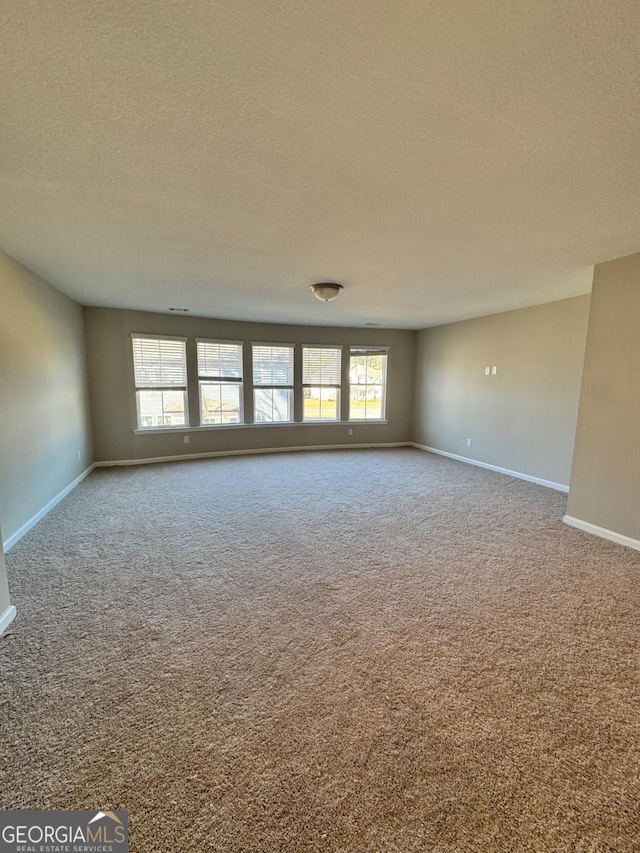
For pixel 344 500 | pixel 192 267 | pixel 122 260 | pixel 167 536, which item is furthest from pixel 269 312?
pixel 167 536

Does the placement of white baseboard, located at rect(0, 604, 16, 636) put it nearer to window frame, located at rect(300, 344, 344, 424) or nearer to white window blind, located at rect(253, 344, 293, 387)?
white window blind, located at rect(253, 344, 293, 387)

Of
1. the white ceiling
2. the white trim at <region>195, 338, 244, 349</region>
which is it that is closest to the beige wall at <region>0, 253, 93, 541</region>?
the white ceiling

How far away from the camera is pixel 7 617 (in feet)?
6.62

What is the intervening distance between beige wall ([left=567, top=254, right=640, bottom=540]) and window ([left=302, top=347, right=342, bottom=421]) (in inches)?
171

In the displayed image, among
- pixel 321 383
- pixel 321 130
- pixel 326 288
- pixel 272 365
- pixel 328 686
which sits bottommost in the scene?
pixel 328 686

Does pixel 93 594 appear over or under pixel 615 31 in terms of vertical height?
under

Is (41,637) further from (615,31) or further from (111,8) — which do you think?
(615,31)

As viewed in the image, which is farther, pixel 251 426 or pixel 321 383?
pixel 321 383

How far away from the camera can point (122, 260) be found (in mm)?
3156

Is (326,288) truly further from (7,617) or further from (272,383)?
(7,617)

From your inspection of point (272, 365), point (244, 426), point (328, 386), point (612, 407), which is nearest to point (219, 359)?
point (272, 365)

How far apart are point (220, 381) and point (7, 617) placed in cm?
458

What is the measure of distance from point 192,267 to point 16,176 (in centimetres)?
156

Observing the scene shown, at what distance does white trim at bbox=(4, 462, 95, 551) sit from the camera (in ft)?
9.60
